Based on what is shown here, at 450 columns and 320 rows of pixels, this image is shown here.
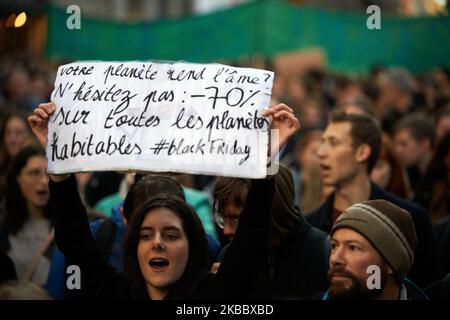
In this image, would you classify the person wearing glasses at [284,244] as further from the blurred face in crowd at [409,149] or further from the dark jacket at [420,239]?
the blurred face in crowd at [409,149]

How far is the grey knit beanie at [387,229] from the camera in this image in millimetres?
4359

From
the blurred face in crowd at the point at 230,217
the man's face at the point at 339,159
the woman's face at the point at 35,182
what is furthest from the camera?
the woman's face at the point at 35,182

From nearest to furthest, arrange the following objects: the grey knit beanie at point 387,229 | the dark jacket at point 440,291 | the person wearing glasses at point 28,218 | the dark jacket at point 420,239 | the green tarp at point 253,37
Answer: the grey knit beanie at point 387,229 < the dark jacket at point 440,291 < the dark jacket at point 420,239 < the person wearing glasses at point 28,218 < the green tarp at point 253,37

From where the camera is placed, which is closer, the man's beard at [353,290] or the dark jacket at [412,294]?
the man's beard at [353,290]

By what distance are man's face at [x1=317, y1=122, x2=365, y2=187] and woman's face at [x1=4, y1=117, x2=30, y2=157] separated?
8.65 feet

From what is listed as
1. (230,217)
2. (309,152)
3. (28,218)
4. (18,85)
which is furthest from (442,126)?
(18,85)

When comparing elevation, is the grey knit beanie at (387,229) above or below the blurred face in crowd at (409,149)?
below

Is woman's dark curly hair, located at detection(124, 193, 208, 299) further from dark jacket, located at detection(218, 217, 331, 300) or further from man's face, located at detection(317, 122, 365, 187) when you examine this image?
man's face, located at detection(317, 122, 365, 187)

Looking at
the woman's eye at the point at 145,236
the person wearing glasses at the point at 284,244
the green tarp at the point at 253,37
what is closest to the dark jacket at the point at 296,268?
the person wearing glasses at the point at 284,244

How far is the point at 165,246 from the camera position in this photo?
174 inches

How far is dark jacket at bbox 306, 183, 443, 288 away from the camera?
572cm

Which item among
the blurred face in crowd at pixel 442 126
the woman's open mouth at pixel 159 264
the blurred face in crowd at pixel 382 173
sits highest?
the blurred face in crowd at pixel 442 126

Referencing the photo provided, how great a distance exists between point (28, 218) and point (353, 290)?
273cm

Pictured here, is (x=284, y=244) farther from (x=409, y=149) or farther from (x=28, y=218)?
(x=409, y=149)
